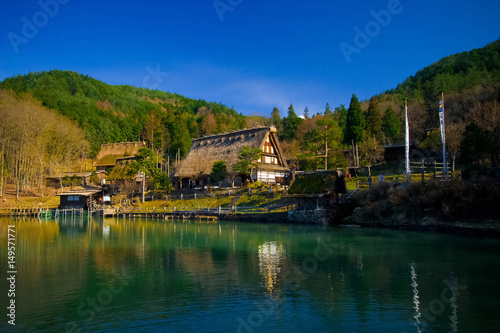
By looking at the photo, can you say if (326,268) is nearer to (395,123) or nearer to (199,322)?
(199,322)

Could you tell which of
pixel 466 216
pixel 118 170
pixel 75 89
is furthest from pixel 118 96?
pixel 466 216

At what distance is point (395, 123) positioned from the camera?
55656 millimetres

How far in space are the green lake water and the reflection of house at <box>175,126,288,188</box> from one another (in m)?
27.8

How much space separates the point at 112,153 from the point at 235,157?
3377cm

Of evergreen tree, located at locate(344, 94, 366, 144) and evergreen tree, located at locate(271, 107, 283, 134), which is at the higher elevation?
evergreen tree, located at locate(271, 107, 283, 134)

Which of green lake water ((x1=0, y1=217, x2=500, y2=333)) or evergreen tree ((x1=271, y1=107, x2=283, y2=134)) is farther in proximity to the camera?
evergreen tree ((x1=271, y1=107, x2=283, y2=134))

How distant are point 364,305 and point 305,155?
36.8 m

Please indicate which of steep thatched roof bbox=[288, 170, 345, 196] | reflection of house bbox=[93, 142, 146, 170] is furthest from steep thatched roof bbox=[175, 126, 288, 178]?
reflection of house bbox=[93, 142, 146, 170]

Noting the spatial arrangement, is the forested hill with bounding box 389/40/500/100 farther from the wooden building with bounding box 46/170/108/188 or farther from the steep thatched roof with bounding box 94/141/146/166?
the wooden building with bounding box 46/170/108/188

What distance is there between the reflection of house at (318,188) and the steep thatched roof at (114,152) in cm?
4395

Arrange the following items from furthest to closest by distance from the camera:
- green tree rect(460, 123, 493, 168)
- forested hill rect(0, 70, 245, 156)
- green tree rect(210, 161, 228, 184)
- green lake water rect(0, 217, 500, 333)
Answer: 1. forested hill rect(0, 70, 245, 156)
2. green tree rect(210, 161, 228, 184)
3. green tree rect(460, 123, 493, 168)
4. green lake water rect(0, 217, 500, 333)

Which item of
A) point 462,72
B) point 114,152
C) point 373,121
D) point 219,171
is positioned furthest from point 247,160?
point 462,72

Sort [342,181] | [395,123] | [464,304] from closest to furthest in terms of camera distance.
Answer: [464,304], [342,181], [395,123]

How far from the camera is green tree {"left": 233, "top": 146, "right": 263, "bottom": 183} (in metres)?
42.7
